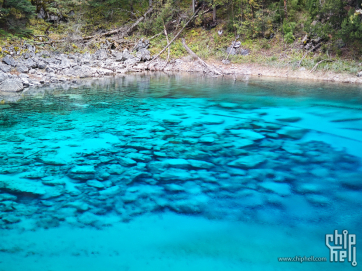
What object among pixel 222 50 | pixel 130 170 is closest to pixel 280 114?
pixel 130 170

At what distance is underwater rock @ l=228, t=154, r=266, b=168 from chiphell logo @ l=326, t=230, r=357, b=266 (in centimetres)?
196

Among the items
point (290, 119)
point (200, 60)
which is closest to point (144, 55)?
point (200, 60)

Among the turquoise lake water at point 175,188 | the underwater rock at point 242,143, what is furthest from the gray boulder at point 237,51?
the underwater rock at point 242,143

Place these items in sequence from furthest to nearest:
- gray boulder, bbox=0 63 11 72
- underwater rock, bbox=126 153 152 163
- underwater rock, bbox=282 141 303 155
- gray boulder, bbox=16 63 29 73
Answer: gray boulder, bbox=16 63 29 73
gray boulder, bbox=0 63 11 72
underwater rock, bbox=282 141 303 155
underwater rock, bbox=126 153 152 163

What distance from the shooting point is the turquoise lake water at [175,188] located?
297 centimetres

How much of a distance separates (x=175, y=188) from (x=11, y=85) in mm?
10602

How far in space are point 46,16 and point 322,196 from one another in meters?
27.0

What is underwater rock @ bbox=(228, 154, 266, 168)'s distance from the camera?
505cm

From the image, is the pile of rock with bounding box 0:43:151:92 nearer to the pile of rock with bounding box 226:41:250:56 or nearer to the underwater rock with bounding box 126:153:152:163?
the pile of rock with bounding box 226:41:250:56

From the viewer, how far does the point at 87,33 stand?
24.2m

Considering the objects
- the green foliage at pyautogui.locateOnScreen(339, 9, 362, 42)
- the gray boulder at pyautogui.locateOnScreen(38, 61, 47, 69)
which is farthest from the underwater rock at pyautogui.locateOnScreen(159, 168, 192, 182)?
the green foliage at pyautogui.locateOnScreen(339, 9, 362, 42)

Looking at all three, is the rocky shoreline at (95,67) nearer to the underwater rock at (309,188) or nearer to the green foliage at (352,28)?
the green foliage at (352,28)

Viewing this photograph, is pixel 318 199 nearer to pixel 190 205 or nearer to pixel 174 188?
pixel 190 205

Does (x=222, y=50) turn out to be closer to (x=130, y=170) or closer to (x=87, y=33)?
(x=87, y=33)
